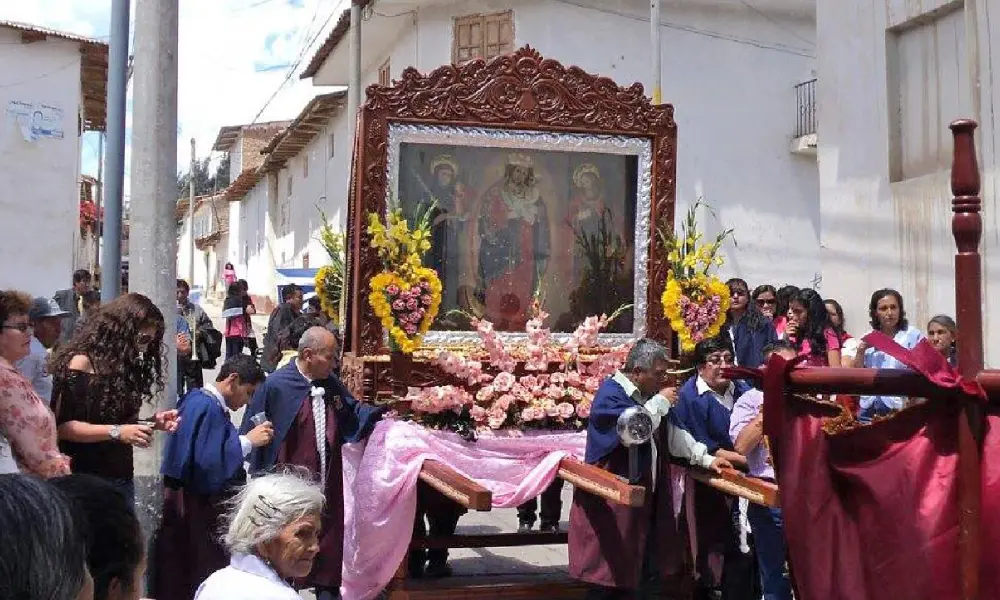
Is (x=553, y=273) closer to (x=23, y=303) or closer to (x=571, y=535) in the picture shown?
(x=571, y=535)

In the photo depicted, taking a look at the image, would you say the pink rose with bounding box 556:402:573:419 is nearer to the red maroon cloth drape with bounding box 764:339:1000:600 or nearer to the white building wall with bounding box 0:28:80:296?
the red maroon cloth drape with bounding box 764:339:1000:600

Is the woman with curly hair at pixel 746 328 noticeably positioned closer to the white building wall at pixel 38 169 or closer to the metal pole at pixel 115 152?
the metal pole at pixel 115 152

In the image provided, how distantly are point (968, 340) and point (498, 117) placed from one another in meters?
4.15

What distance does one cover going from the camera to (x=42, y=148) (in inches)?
813

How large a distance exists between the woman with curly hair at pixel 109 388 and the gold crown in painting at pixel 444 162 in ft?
7.45

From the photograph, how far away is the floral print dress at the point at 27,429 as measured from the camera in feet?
13.6

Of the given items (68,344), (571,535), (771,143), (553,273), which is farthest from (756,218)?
(68,344)

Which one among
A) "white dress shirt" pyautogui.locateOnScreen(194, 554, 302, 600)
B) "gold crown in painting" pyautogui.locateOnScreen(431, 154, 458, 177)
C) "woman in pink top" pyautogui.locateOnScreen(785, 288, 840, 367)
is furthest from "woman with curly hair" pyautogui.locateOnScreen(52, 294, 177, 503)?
"woman in pink top" pyautogui.locateOnScreen(785, 288, 840, 367)

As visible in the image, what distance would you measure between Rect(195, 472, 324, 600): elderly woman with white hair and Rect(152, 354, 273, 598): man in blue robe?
1.63 meters

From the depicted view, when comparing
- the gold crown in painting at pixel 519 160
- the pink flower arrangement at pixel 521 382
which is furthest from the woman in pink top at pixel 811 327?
the gold crown in painting at pixel 519 160

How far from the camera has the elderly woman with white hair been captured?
3092 millimetres

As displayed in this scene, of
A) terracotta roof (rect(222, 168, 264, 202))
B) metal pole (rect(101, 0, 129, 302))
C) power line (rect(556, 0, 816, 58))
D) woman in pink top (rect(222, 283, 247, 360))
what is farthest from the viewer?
terracotta roof (rect(222, 168, 264, 202))

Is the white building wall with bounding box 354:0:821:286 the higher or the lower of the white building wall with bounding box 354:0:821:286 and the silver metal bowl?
the higher

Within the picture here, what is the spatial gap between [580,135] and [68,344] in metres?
3.43
